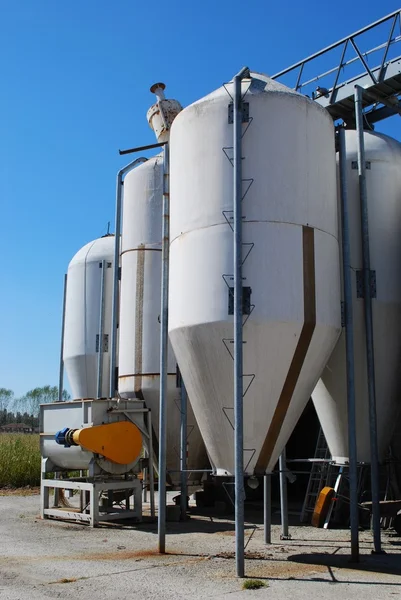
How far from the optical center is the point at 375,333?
1056 cm

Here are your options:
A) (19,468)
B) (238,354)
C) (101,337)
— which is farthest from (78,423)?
(19,468)

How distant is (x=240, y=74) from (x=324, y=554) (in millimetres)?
6745

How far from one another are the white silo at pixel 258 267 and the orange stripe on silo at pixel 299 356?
2 centimetres

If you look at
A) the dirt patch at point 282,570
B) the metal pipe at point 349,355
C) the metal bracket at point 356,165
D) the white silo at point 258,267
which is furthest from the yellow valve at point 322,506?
the metal bracket at point 356,165

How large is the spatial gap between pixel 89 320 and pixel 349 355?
30.1 ft

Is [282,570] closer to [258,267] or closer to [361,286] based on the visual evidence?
[258,267]

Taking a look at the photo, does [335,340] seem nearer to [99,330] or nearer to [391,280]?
[391,280]

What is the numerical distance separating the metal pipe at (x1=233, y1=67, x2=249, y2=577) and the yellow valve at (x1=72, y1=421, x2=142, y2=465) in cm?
473

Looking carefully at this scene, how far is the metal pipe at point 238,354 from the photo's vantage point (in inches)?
316

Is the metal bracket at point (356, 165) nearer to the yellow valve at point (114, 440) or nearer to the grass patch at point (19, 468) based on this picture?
the yellow valve at point (114, 440)

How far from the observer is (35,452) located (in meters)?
21.6

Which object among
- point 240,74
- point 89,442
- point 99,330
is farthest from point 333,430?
point 99,330

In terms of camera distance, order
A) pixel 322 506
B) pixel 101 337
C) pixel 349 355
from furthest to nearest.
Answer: pixel 101 337 → pixel 322 506 → pixel 349 355

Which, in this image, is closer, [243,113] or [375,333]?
[243,113]
